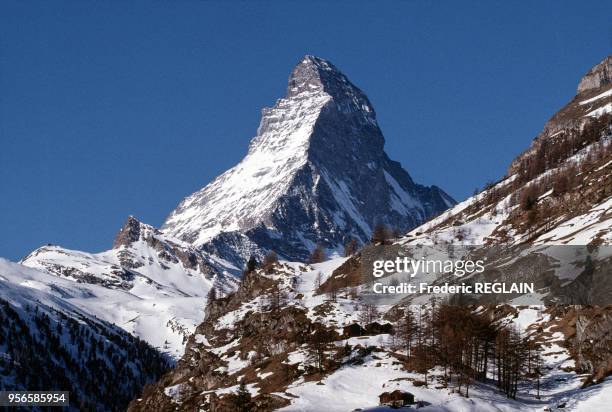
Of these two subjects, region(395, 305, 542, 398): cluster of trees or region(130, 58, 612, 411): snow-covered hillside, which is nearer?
region(130, 58, 612, 411): snow-covered hillside

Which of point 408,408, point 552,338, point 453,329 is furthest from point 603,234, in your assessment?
Answer: point 408,408

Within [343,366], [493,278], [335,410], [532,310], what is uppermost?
[493,278]

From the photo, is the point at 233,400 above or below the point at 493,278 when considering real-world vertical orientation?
below

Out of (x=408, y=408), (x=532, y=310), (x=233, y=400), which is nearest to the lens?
(x=408, y=408)

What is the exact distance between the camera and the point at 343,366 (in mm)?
135000

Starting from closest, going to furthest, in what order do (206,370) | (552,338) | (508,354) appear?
(508,354) → (552,338) → (206,370)

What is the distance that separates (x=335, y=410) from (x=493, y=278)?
8237cm

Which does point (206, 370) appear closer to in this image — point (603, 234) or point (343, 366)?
point (343, 366)

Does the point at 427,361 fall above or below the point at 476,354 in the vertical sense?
below

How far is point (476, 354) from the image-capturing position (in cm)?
12306

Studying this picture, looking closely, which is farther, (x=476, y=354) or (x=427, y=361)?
(x=427, y=361)

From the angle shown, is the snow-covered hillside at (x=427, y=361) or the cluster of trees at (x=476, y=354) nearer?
the snow-covered hillside at (x=427, y=361)

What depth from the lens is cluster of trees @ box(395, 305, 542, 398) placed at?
115500mm

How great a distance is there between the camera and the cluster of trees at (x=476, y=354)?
116 meters
